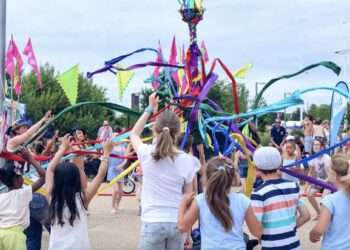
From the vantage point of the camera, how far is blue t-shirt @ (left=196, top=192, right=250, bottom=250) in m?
3.78

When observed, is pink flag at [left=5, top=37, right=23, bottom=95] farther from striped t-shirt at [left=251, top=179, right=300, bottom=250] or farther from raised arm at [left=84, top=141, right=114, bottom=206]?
striped t-shirt at [left=251, top=179, right=300, bottom=250]

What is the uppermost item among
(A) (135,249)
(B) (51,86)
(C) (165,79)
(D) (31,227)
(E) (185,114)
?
(B) (51,86)

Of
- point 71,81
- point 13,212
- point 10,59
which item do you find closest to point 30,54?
point 10,59

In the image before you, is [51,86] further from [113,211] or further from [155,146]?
[155,146]

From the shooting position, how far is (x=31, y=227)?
597cm

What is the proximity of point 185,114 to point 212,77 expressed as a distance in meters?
0.73

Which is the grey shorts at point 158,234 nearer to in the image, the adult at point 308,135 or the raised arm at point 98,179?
the raised arm at point 98,179

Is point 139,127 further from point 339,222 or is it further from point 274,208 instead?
point 339,222

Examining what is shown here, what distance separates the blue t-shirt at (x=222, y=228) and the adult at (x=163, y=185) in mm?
472

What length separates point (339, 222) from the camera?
158 inches

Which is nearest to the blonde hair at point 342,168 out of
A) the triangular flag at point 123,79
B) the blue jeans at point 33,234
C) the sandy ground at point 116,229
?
the blue jeans at point 33,234

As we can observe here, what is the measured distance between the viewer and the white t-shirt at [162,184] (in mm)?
4301

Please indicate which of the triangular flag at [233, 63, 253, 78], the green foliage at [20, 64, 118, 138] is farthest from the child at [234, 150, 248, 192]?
the green foliage at [20, 64, 118, 138]

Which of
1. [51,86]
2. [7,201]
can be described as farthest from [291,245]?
[51,86]
